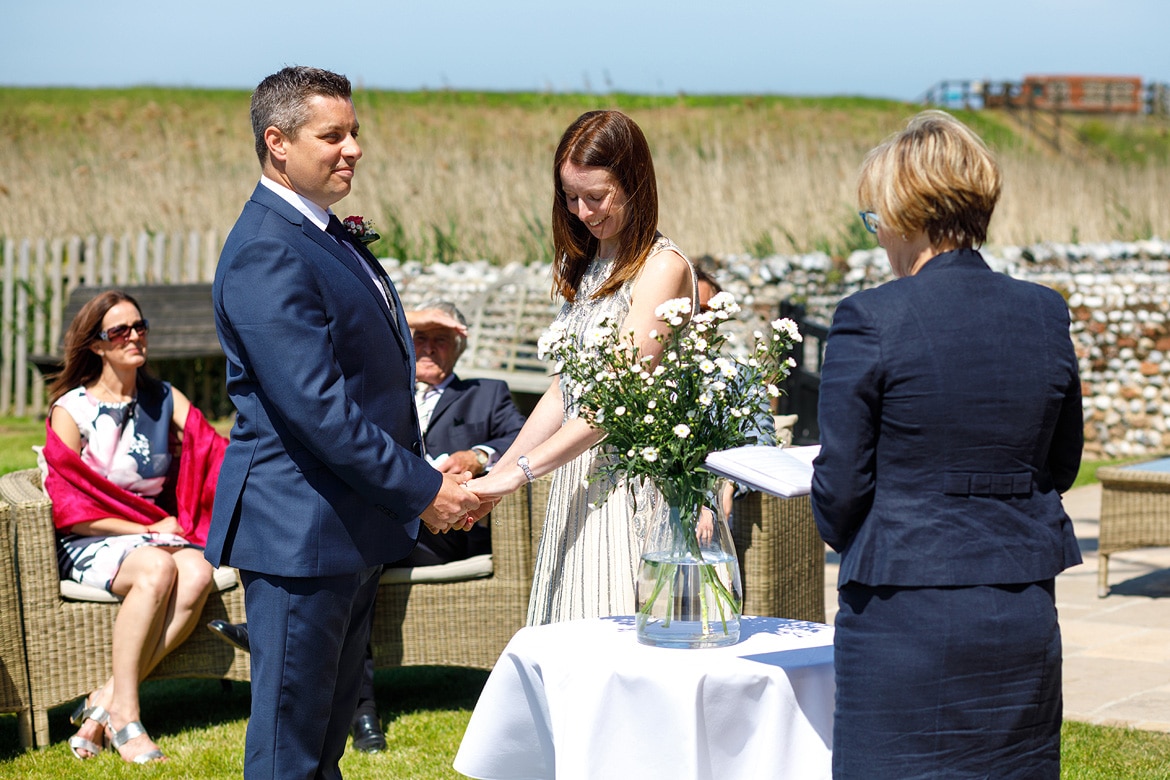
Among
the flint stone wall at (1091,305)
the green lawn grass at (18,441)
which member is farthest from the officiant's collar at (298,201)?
the flint stone wall at (1091,305)

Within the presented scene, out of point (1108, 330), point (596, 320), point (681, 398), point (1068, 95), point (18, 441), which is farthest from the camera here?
point (1068, 95)

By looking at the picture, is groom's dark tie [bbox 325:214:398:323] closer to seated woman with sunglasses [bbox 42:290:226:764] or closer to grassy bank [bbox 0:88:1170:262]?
seated woman with sunglasses [bbox 42:290:226:764]

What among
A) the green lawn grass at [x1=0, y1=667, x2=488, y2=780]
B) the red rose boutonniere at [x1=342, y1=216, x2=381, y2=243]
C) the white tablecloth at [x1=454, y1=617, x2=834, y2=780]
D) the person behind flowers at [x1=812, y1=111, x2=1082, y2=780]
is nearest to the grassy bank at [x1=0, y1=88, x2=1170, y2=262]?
the green lawn grass at [x1=0, y1=667, x2=488, y2=780]

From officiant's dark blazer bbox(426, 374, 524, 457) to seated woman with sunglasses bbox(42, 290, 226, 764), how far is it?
84 centimetres

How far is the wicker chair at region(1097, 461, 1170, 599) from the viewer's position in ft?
19.9

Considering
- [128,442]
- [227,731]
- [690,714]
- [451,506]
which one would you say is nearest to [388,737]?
[227,731]

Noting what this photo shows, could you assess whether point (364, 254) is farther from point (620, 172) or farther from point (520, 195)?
point (520, 195)

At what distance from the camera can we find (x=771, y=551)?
14.4 feet

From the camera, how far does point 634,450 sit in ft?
8.39

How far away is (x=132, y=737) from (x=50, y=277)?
8790 mm

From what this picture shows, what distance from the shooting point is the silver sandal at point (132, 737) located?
4.27m

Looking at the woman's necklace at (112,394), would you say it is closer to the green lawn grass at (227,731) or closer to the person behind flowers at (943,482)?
the green lawn grass at (227,731)

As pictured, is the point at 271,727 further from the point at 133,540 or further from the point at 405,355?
the point at 133,540

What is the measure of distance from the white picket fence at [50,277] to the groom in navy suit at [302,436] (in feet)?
31.6
